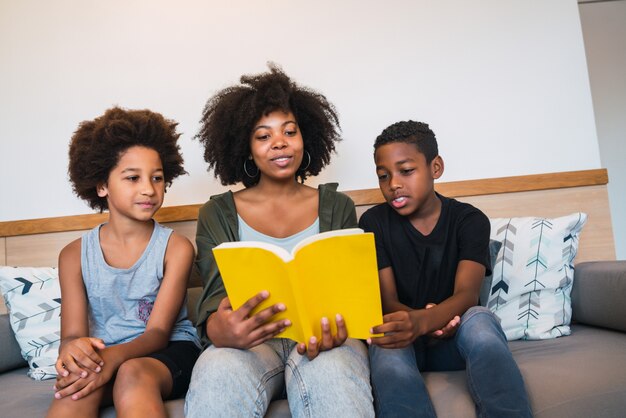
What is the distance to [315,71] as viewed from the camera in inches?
85.3

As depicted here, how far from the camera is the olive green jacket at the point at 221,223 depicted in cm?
146

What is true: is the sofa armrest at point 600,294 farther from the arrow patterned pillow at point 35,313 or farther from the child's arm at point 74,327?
the arrow patterned pillow at point 35,313

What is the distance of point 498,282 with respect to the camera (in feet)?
5.60

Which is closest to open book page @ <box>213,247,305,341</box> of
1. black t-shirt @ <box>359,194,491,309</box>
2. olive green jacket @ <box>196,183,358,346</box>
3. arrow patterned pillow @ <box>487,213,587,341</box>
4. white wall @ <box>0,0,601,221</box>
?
olive green jacket @ <box>196,183,358,346</box>

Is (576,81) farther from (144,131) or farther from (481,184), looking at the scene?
(144,131)

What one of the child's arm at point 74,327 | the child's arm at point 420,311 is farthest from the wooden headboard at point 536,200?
the child's arm at point 420,311

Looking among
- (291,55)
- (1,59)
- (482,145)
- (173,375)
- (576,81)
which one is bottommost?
(173,375)

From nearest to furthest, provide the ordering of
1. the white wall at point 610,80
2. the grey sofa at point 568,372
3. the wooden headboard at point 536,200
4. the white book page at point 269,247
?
the white book page at point 269,247, the grey sofa at point 568,372, the wooden headboard at point 536,200, the white wall at point 610,80

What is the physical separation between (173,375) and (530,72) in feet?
5.64

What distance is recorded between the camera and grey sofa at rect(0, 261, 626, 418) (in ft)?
3.74

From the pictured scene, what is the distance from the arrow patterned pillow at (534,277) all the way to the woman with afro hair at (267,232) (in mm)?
514

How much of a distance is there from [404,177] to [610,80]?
122 inches

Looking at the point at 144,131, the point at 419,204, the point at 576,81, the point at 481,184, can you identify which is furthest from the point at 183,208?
the point at 576,81

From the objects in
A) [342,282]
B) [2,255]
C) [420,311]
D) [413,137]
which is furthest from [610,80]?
[2,255]
